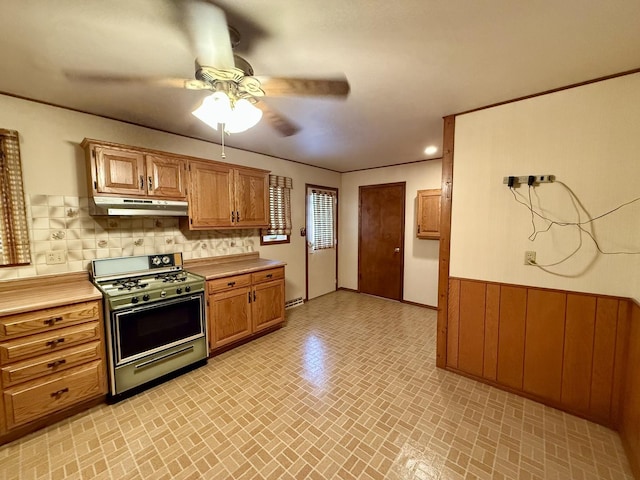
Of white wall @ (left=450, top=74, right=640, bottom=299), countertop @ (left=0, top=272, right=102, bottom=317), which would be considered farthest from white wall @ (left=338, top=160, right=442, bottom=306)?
countertop @ (left=0, top=272, right=102, bottom=317)

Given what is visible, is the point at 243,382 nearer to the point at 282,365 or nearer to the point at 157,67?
the point at 282,365

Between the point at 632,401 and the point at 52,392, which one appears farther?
the point at 52,392

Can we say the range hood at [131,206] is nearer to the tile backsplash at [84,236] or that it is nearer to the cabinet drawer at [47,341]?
the tile backsplash at [84,236]

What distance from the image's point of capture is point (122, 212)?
2295 millimetres

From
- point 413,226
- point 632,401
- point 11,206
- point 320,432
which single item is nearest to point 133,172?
point 11,206

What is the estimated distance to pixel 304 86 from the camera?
4.78 ft

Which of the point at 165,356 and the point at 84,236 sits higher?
the point at 84,236

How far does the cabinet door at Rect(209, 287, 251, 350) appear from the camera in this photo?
2723 millimetres

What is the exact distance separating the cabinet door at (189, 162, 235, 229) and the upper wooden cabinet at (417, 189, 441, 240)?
9.28 feet

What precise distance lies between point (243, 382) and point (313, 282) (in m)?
2.55

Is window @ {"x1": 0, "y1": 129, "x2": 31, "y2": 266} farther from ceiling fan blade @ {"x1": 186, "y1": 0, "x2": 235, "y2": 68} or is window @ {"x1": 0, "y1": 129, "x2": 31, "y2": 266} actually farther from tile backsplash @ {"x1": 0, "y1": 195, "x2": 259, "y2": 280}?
ceiling fan blade @ {"x1": 186, "y1": 0, "x2": 235, "y2": 68}

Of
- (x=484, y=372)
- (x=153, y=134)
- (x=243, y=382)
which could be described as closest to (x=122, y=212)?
(x=153, y=134)

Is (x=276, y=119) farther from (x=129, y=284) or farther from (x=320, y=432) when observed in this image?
(x=320, y=432)

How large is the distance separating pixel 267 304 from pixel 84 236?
194cm
